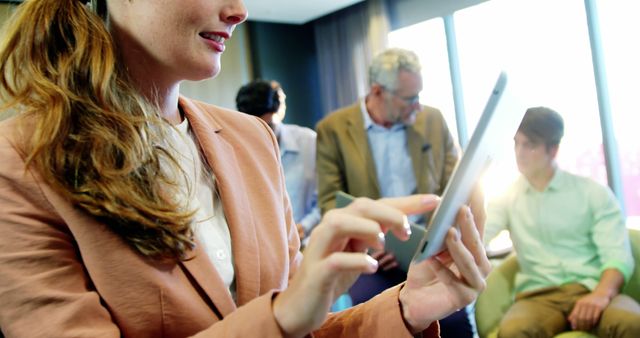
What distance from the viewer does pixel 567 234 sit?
2596mm

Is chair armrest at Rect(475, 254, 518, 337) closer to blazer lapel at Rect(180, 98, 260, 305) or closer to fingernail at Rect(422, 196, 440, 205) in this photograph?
blazer lapel at Rect(180, 98, 260, 305)

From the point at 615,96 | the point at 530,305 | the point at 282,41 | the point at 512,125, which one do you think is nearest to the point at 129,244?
the point at 512,125

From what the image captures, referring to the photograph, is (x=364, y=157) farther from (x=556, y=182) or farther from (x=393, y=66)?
(x=556, y=182)

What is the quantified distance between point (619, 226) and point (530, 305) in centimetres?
50

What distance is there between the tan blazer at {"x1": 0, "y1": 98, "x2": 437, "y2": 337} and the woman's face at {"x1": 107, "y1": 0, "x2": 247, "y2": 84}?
20cm

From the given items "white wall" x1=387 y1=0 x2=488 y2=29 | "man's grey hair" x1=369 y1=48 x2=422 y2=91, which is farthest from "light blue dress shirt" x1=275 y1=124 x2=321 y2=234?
"white wall" x1=387 y1=0 x2=488 y2=29

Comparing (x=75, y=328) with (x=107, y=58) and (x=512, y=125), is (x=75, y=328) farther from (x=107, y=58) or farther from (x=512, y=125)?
(x=512, y=125)

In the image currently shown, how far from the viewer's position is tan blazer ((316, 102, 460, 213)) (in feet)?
9.25

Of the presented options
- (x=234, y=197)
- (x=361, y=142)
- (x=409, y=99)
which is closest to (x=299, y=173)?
(x=361, y=142)

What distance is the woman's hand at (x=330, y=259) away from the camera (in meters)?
0.66

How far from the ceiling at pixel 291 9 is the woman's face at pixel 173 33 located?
546 cm

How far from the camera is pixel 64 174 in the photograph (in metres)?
0.78

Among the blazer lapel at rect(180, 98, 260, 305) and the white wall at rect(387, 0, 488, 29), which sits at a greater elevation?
the white wall at rect(387, 0, 488, 29)

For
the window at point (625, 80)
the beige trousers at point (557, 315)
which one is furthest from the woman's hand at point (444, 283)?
the window at point (625, 80)
